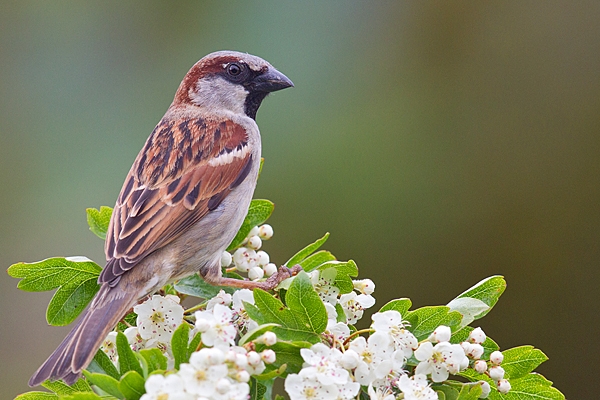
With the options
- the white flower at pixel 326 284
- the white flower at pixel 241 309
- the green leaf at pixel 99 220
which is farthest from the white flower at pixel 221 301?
the green leaf at pixel 99 220

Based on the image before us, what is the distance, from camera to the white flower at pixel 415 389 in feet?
4.48

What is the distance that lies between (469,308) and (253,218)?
708 millimetres

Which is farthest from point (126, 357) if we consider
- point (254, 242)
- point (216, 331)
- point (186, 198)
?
point (186, 198)

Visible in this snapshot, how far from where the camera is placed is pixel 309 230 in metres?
4.71

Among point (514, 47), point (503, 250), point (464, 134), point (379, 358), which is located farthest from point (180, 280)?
point (514, 47)

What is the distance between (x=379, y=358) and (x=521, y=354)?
382mm

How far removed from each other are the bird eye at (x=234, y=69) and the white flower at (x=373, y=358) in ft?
5.31

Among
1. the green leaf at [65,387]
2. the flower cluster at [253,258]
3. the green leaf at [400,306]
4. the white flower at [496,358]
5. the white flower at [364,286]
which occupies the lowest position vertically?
the green leaf at [65,387]

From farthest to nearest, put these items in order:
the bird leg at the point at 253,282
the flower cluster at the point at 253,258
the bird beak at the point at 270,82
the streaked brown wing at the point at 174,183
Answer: the bird beak at the point at 270,82, the streaked brown wing at the point at 174,183, the flower cluster at the point at 253,258, the bird leg at the point at 253,282

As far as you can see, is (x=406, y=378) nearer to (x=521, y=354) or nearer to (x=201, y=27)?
(x=521, y=354)

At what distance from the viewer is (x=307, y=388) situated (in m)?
1.30

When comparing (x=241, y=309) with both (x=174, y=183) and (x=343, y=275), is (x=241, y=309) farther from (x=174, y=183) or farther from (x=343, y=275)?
(x=174, y=183)

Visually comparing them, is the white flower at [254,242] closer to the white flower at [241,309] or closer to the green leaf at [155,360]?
the white flower at [241,309]

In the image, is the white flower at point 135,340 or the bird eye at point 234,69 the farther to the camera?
the bird eye at point 234,69
